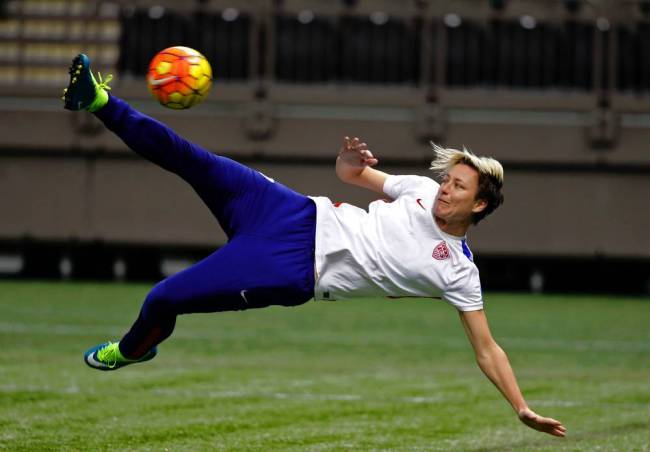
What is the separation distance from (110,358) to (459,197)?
2.35 meters

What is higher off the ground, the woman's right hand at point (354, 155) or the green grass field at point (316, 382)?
the woman's right hand at point (354, 155)

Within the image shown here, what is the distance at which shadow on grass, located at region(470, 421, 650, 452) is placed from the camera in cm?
859

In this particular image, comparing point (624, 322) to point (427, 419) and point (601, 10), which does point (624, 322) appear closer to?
point (601, 10)

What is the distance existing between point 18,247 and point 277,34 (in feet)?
22.0

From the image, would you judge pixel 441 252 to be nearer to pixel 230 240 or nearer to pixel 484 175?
pixel 484 175

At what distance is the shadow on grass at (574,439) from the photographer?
338 inches

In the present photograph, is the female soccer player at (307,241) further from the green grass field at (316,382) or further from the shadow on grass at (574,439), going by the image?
the shadow on grass at (574,439)

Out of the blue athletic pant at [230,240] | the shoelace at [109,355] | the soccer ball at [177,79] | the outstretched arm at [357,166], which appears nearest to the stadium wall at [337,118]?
the soccer ball at [177,79]

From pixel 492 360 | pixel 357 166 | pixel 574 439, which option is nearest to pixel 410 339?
pixel 574 439

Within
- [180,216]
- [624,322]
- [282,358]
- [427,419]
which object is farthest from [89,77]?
[180,216]

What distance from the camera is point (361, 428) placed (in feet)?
30.3

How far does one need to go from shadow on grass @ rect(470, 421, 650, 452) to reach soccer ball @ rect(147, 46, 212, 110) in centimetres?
296

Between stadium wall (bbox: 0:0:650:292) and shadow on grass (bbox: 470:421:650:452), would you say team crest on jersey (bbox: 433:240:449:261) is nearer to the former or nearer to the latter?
shadow on grass (bbox: 470:421:650:452)

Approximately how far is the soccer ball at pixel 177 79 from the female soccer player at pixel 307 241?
2.56 feet
